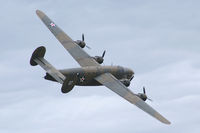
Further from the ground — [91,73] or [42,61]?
[91,73]

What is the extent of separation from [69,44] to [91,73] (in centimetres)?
850

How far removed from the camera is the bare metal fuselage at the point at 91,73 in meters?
74.4

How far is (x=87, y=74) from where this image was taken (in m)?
75.9

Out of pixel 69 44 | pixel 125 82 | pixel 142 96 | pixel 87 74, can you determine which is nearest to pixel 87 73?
pixel 87 74

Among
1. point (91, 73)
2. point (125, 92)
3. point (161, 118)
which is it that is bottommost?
point (161, 118)

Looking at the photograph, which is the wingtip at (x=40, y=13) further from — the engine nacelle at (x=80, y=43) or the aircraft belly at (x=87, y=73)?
the aircraft belly at (x=87, y=73)

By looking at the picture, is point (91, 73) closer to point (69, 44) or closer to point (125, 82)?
point (125, 82)

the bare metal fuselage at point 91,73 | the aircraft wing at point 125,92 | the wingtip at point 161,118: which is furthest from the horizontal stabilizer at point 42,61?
the wingtip at point 161,118

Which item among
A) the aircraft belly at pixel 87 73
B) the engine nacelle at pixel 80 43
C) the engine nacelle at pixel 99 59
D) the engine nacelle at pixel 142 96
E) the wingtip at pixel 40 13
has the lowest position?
the engine nacelle at pixel 142 96

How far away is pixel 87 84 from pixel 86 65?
2.96m

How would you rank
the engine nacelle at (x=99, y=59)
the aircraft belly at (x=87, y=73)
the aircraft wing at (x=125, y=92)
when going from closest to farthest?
the aircraft wing at (x=125, y=92)
the aircraft belly at (x=87, y=73)
the engine nacelle at (x=99, y=59)

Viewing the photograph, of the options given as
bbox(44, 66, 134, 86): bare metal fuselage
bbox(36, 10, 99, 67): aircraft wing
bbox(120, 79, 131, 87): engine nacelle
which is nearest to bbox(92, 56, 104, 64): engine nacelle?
bbox(36, 10, 99, 67): aircraft wing

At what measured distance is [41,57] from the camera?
7550cm

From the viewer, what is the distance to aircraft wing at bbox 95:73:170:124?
67750mm
